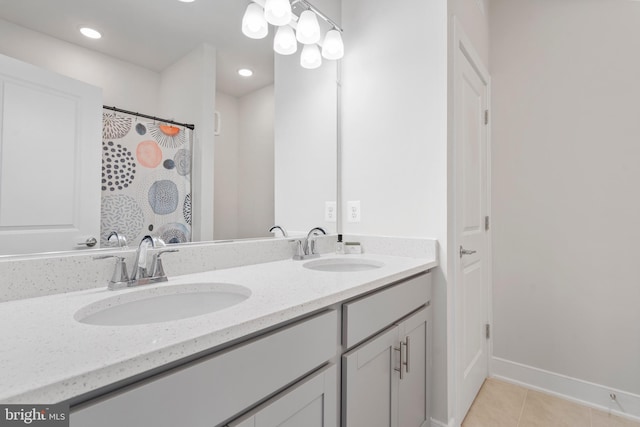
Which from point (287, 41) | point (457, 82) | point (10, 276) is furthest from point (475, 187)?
point (10, 276)

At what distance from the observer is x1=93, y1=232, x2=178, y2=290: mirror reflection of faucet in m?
0.89

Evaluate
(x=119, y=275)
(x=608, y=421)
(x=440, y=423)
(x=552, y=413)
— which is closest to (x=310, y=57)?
(x=119, y=275)

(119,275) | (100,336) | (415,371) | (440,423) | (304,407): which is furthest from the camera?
(440,423)

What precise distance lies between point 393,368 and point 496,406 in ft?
3.58

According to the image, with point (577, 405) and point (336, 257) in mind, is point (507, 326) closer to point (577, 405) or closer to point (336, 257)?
point (577, 405)

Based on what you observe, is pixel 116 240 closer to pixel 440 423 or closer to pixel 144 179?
pixel 144 179

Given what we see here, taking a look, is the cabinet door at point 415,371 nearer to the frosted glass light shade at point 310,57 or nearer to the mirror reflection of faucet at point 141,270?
the mirror reflection of faucet at point 141,270

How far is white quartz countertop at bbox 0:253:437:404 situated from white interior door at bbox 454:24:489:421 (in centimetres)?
93

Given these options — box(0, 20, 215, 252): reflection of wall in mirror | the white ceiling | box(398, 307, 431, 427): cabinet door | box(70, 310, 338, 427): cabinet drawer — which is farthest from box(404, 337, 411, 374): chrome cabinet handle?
the white ceiling

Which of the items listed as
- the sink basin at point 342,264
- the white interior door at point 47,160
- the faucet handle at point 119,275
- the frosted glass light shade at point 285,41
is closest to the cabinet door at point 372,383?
the sink basin at point 342,264

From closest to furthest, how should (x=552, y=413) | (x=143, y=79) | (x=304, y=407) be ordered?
(x=304, y=407), (x=143, y=79), (x=552, y=413)

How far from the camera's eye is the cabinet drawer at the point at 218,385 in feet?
1.55

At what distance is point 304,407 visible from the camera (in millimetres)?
776

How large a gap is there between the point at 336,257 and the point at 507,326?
4.48 ft
